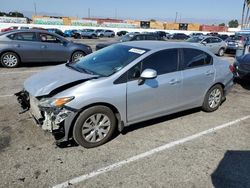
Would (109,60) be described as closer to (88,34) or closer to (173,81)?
(173,81)

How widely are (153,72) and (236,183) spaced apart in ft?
6.39

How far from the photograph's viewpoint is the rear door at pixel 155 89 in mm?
4266

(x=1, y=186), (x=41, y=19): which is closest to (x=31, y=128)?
(x=1, y=186)

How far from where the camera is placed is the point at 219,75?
222 inches

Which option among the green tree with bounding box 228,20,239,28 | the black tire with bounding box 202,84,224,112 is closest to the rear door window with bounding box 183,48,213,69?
the black tire with bounding box 202,84,224,112

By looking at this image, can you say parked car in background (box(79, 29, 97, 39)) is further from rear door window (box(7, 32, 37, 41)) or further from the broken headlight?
the broken headlight

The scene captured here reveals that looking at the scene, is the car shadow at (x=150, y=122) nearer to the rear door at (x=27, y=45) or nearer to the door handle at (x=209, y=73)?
the door handle at (x=209, y=73)

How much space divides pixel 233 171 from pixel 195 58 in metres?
2.41

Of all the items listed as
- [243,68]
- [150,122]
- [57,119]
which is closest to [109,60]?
[150,122]

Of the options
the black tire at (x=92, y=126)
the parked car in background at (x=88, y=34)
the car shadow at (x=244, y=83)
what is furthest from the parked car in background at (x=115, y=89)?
the parked car in background at (x=88, y=34)

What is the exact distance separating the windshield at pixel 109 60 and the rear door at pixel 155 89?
24cm

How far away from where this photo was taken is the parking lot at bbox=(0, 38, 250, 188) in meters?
3.33

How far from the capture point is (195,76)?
16.8ft

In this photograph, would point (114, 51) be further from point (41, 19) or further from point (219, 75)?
point (41, 19)
